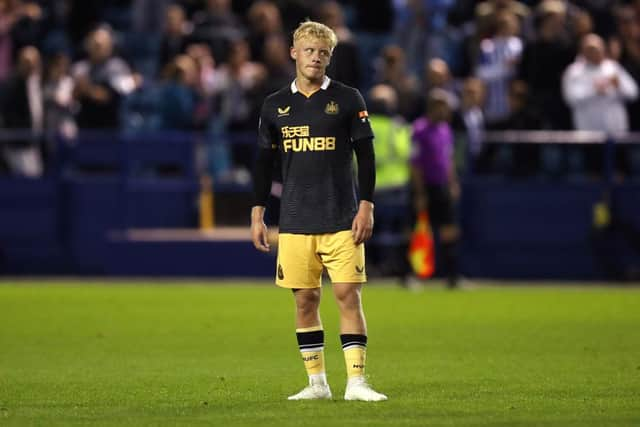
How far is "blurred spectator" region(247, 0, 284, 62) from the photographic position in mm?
21359

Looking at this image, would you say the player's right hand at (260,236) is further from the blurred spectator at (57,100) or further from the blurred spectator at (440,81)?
the blurred spectator at (57,100)

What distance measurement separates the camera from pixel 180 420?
7969 millimetres

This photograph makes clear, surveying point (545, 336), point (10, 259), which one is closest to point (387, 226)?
point (10, 259)

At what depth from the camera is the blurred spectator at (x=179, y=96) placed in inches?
808

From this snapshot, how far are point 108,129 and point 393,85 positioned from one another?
381 centimetres

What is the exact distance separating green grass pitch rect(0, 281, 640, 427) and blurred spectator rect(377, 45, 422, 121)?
3.20m

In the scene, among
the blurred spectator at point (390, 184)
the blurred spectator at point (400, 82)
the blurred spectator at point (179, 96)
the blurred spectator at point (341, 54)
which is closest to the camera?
the blurred spectator at point (390, 184)

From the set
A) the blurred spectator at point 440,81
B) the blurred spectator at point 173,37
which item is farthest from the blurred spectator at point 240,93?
the blurred spectator at point 440,81

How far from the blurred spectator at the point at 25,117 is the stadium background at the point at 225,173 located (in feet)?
0.07

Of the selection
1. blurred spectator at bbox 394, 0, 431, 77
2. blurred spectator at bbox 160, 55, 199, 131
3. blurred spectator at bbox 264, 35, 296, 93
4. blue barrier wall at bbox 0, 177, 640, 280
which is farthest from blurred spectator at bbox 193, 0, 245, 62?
blue barrier wall at bbox 0, 177, 640, 280

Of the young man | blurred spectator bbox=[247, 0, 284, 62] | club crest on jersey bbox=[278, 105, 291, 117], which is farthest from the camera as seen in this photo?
blurred spectator bbox=[247, 0, 284, 62]

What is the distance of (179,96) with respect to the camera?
67.8 feet

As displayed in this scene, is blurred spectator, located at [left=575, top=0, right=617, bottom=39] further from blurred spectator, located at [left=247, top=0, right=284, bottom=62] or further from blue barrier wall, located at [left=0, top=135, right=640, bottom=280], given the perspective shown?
blurred spectator, located at [left=247, top=0, right=284, bottom=62]

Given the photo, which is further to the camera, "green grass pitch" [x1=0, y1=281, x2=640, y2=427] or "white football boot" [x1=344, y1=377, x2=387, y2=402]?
"white football boot" [x1=344, y1=377, x2=387, y2=402]
